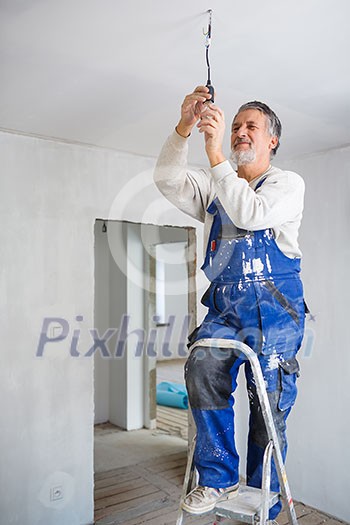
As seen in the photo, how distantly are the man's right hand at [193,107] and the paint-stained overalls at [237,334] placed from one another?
1.07ft

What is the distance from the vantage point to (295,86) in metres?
2.55

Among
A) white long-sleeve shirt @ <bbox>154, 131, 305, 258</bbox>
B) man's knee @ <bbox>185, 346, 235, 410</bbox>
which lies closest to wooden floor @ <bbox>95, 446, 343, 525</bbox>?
man's knee @ <bbox>185, 346, 235, 410</bbox>

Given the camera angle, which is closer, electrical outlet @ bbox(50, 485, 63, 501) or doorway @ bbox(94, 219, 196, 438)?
electrical outlet @ bbox(50, 485, 63, 501)

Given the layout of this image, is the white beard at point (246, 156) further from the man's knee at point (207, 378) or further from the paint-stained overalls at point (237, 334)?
the man's knee at point (207, 378)

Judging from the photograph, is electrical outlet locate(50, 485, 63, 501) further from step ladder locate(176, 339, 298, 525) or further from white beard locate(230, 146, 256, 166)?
white beard locate(230, 146, 256, 166)

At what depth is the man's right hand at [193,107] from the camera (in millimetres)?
1765

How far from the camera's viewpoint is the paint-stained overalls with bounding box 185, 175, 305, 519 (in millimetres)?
1807

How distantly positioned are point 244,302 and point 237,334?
0.13 meters

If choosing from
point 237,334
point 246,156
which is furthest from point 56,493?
point 246,156

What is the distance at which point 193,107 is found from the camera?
5.93ft

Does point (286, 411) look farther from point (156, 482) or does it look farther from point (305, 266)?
point (156, 482)

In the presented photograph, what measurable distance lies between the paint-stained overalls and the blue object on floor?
200 inches

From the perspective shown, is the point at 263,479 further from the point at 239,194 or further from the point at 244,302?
the point at 239,194

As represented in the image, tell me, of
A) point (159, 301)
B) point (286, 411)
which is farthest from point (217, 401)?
point (159, 301)
